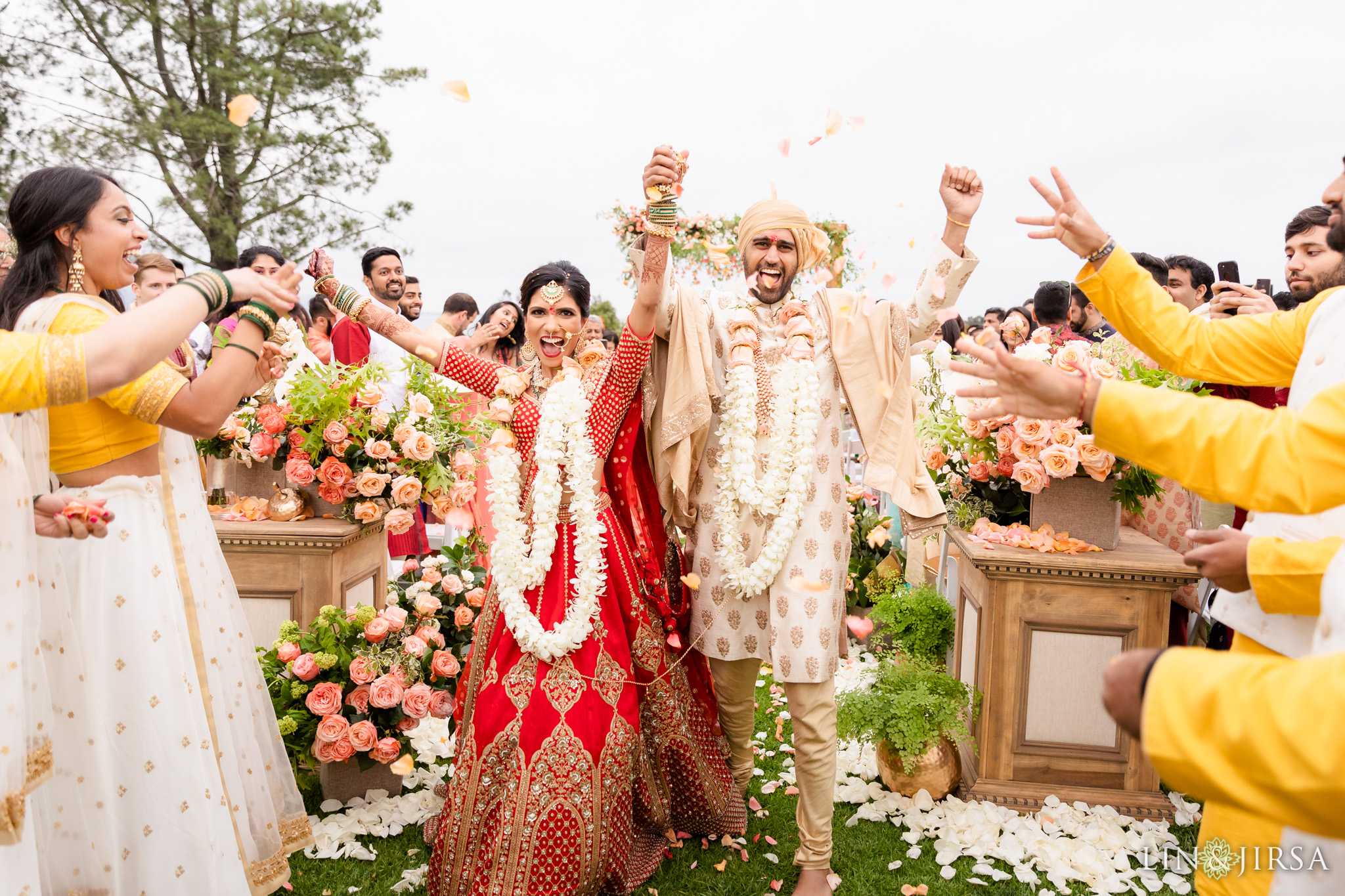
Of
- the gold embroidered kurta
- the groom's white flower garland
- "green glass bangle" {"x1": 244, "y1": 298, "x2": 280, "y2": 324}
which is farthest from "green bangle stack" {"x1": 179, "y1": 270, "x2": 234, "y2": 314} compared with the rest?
the groom's white flower garland

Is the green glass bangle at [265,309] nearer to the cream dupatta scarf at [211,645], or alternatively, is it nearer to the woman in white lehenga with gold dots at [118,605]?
the woman in white lehenga with gold dots at [118,605]

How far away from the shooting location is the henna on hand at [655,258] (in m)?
2.85

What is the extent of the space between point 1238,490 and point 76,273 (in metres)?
2.83

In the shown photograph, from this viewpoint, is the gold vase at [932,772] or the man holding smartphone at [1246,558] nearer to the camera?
the man holding smartphone at [1246,558]

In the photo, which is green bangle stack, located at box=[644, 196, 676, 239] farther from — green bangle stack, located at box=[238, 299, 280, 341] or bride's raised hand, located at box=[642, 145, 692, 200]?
green bangle stack, located at box=[238, 299, 280, 341]

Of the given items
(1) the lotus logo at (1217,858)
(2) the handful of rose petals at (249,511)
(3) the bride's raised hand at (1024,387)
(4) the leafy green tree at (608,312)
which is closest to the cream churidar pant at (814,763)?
(1) the lotus logo at (1217,858)

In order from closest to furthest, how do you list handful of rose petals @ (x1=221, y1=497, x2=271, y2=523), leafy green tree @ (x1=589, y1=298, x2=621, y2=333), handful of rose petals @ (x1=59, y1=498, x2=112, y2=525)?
handful of rose petals @ (x1=59, y1=498, x2=112, y2=525), handful of rose petals @ (x1=221, y1=497, x2=271, y2=523), leafy green tree @ (x1=589, y1=298, x2=621, y2=333)

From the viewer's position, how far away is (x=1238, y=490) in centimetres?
147

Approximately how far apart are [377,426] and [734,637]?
190 centimetres

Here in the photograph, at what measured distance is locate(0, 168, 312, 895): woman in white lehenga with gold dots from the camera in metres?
2.14

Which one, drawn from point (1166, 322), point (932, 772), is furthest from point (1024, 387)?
point (932, 772)

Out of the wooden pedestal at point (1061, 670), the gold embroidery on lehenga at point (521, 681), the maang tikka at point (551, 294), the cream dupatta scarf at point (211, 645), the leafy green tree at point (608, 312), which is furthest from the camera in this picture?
the leafy green tree at point (608, 312)

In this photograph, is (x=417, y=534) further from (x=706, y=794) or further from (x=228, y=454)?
(x=706, y=794)

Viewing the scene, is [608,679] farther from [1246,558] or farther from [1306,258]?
[1306,258]
